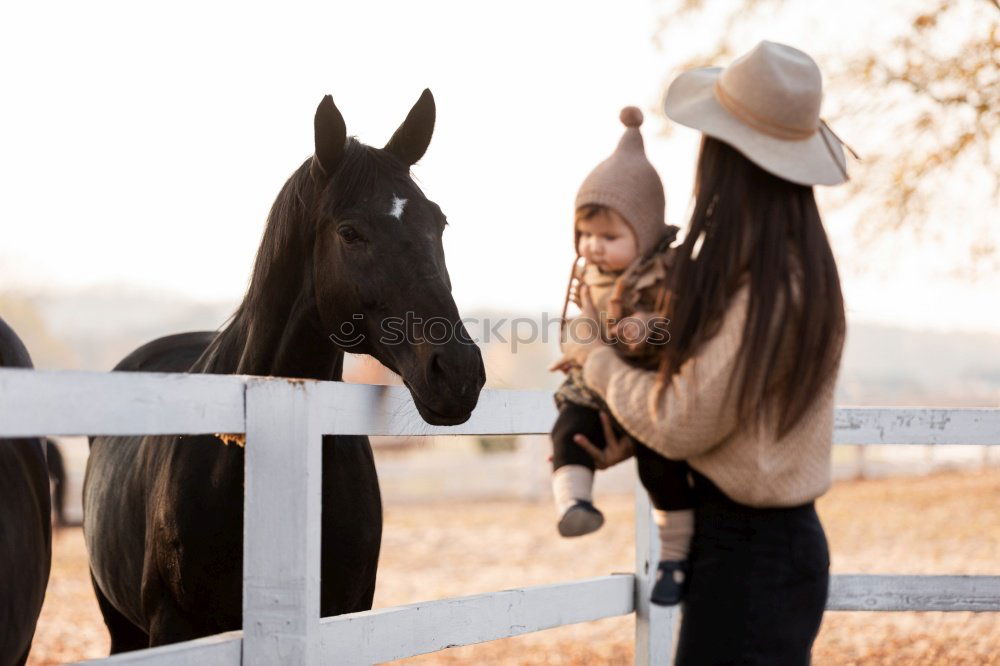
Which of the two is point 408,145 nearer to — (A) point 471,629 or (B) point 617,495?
(A) point 471,629

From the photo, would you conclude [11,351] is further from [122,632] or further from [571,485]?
[571,485]

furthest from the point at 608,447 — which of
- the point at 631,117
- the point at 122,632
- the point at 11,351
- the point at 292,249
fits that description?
the point at 122,632

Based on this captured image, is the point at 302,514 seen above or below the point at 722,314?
below

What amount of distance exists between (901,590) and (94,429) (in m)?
3.31

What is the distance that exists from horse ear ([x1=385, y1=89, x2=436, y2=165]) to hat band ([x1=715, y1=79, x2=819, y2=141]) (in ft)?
6.53

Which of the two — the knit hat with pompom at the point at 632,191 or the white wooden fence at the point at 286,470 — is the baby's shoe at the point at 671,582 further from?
the white wooden fence at the point at 286,470

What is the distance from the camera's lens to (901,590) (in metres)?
4.03

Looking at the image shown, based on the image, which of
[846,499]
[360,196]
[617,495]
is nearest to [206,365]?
[360,196]

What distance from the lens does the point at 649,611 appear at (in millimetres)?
3838

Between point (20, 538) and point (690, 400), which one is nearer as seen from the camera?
point (690, 400)

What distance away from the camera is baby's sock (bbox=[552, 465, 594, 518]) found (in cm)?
191

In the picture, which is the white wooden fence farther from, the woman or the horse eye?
the woman

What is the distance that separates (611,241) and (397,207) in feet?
4.77

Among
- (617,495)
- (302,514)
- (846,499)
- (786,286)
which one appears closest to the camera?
(786,286)
